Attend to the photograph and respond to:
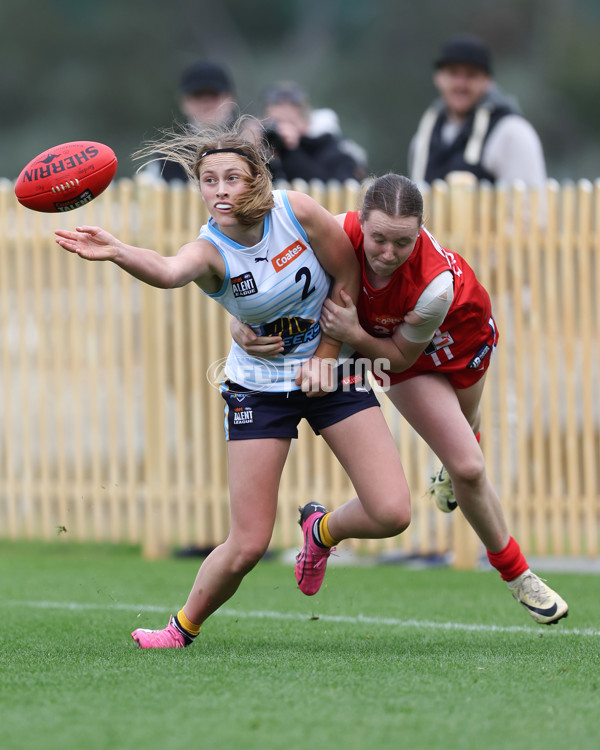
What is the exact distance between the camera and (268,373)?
485 cm

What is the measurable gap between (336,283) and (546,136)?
73.6 feet

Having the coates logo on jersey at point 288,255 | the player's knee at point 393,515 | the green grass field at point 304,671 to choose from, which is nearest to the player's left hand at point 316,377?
the coates logo on jersey at point 288,255

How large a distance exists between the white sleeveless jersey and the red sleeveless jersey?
0.22 m

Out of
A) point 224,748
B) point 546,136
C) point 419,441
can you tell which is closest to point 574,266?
point 419,441

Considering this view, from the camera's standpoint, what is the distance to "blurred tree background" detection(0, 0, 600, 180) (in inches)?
1040

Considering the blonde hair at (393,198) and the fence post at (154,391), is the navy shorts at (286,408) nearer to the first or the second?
the blonde hair at (393,198)

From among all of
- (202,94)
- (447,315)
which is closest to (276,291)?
(447,315)

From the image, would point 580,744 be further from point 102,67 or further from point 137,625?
point 102,67

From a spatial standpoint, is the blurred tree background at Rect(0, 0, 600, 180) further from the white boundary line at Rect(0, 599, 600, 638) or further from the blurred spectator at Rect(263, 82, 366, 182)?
the white boundary line at Rect(0, 599, 600, 638)

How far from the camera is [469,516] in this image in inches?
206

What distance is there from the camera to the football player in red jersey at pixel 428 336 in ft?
15.1

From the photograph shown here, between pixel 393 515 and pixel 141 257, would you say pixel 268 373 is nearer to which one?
pixel 393 515

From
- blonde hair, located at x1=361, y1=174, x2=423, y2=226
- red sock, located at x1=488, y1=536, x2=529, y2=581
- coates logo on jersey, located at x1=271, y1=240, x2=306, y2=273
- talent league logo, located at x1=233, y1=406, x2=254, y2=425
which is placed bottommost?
red sock, located at x1=488, y1=536, x2=529, y2=581

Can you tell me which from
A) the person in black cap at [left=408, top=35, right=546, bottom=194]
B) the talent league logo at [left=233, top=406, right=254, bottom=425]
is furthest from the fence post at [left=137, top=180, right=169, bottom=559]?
the talent league logo at [left=233, top=406, right=254, bottom=425]
